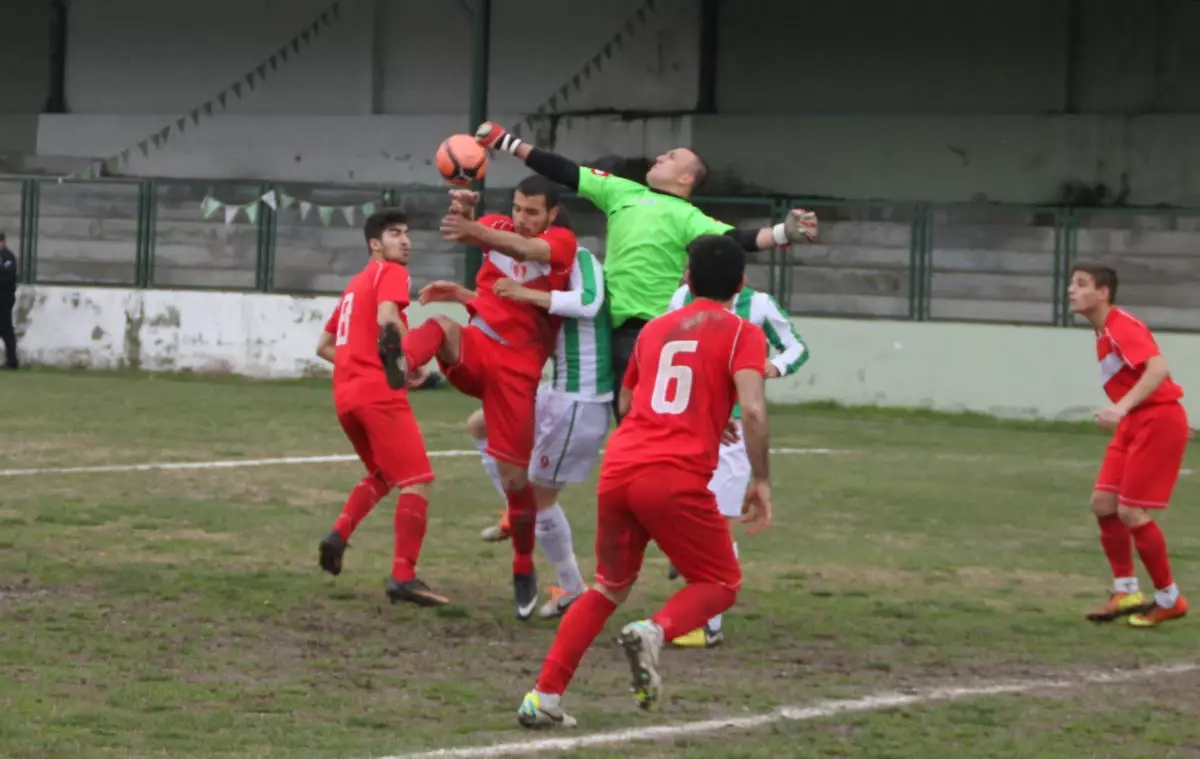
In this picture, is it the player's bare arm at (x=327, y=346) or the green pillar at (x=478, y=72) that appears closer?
the player's bare arm at (x=327, y=346)

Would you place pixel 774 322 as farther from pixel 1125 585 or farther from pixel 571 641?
pixel 571 641

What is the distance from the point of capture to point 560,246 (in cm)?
916

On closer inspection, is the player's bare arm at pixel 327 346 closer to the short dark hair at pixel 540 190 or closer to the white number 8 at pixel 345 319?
the white number 8 at pixel 345 319

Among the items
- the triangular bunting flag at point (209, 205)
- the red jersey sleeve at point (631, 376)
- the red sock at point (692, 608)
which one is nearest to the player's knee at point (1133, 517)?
the red sock at point (692, 608)

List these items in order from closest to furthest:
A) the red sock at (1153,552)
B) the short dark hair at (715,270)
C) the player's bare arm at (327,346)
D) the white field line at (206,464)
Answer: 1. the short dark hair at (715,270)
2. the red sock at (1153,552)
3. the player's bare arm at (327,346)
4. the white field line at (206,464)

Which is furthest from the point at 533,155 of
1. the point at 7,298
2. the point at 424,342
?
the point at 7,298

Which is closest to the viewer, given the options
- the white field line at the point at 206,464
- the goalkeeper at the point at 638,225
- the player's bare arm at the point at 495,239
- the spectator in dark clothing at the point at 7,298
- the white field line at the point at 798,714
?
the white field line at the point at 798,714

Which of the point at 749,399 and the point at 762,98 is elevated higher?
the point at 762,98

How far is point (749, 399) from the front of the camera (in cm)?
681

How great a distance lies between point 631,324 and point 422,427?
33.5 feet

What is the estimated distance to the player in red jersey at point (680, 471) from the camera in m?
6.81

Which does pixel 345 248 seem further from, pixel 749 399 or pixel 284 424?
pixel 749 399

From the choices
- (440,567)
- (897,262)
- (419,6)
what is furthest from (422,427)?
(419,6)

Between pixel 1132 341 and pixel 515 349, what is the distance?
3.04 metres
